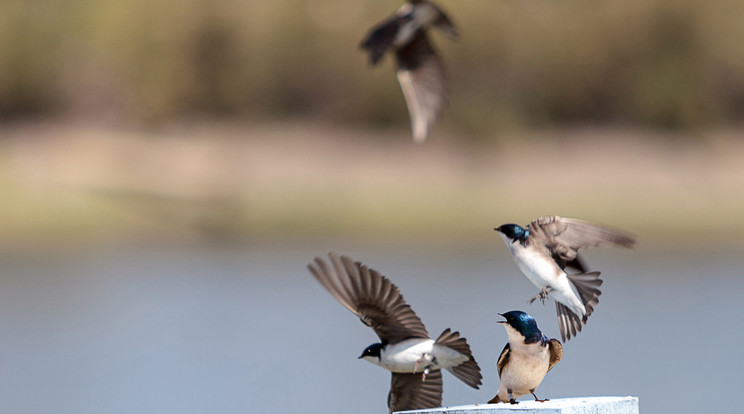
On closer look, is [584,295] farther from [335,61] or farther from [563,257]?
[335,61]

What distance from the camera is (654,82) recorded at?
1731 cm

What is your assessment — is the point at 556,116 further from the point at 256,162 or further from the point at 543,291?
the point at 543,291

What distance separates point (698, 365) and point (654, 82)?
10582mm

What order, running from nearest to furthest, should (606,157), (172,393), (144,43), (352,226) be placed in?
(172,393), (352,226), (606,157), (144,43)

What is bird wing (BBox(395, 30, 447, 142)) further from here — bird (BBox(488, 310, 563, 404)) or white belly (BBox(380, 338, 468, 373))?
bird (BBox(488, 310, 563, 404))

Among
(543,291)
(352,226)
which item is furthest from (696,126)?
(543,291)

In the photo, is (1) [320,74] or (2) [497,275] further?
(1) [320,74]

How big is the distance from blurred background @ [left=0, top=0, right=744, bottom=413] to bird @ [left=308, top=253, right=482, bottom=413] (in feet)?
9.45

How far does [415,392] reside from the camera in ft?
10.5

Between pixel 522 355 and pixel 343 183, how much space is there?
1141 cm

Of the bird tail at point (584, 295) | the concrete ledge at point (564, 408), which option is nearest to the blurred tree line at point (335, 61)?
the bird tail at point (584, 295)

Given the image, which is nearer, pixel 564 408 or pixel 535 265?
pixel 564 408

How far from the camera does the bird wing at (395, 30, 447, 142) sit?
147 inches

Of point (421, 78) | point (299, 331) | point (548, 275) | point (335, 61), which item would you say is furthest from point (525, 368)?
point (335, 61)
